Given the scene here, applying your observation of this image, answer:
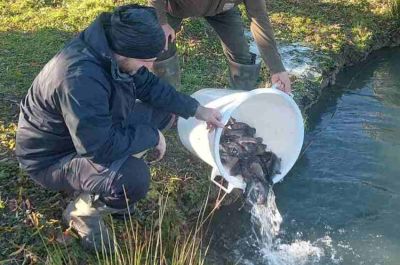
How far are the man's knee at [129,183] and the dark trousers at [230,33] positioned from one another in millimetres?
1697

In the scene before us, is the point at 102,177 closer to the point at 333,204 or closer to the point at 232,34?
the point at 232,34

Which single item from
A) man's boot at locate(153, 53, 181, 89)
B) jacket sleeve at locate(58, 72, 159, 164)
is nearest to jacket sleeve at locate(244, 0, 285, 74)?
man's boot at locate(153, 53, 181, 89)

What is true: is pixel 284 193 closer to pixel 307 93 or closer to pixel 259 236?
pixel 259 236

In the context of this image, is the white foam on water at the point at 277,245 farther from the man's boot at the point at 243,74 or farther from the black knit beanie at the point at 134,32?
the black knit beanie at the point at 134,32

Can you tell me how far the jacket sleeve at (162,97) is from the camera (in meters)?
3.33

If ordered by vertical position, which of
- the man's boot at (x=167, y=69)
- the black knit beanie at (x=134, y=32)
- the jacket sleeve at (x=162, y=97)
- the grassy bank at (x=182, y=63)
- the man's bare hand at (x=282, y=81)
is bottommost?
the grassy bank at (x=182, y=63)

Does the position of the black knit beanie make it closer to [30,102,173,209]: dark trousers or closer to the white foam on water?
[30,102,173,209]: dark trousers

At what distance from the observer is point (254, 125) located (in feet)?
13.6

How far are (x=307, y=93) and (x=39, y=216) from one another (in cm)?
337

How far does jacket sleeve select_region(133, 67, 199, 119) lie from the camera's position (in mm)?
3332

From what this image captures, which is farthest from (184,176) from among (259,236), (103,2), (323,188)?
(103,2)

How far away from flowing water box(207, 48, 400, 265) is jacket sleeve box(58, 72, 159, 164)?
129cm

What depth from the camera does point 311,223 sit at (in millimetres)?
4219

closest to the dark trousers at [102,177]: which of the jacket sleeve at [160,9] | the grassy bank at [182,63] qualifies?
the grassy bank at [182,63]
